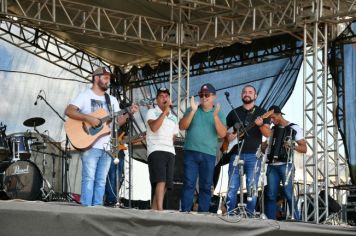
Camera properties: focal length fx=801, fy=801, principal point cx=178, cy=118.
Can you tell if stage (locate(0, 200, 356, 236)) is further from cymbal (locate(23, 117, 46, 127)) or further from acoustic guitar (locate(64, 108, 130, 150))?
cymbal (locate(23, 117, 46, 127))

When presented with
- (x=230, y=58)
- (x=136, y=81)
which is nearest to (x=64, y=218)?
(x=230, y=58)

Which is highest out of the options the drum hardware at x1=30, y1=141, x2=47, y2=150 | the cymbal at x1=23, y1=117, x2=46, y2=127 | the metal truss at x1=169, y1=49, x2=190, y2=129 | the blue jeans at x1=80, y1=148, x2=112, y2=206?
the metal truss at x1=169, y1=49, x2=190, y2=129

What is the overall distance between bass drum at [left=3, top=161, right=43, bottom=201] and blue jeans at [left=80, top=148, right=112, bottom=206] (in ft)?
10.0

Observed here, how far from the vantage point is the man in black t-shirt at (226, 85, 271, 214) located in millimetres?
8820

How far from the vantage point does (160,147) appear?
810 cm

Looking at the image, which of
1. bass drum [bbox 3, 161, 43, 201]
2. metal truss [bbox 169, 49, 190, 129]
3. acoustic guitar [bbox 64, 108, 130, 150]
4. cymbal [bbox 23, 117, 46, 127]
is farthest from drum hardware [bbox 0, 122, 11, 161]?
metal truss [bbox 169, 49, 190, 129]

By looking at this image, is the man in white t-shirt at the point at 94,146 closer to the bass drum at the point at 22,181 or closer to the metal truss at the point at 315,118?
A: the bass drum at the point at 22,181

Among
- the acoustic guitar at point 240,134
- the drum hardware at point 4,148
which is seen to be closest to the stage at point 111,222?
the acoustic guitar at point 240,134

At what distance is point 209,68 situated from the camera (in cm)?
1423

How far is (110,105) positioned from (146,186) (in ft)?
22.2

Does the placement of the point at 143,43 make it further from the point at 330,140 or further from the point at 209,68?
the point at 330,140

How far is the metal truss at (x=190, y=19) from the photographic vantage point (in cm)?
1200

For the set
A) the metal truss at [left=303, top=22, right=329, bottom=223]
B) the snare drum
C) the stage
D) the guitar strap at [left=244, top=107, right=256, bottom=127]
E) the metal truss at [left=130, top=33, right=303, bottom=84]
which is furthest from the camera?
the metal truss at [left=130, top=33, right=303, bottom=84]

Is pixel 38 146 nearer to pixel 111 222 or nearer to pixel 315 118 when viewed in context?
pixel 315 118
